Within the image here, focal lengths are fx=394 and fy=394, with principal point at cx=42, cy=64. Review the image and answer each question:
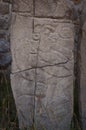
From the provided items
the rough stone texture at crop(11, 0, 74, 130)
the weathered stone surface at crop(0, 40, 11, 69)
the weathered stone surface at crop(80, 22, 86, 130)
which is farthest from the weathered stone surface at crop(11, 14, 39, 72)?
the weathered stone surface at crop(0, 40, 11, 69)

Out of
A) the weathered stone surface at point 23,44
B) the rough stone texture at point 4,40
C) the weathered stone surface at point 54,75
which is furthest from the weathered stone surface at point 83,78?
the rough stone texture at point 4,40

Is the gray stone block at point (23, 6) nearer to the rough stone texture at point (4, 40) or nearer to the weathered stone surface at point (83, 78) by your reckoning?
the weathered stone surface at point (83, 78)

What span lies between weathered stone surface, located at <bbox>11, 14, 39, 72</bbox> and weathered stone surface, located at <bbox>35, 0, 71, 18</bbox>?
0.10m

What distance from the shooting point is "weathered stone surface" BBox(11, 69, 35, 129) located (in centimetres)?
307

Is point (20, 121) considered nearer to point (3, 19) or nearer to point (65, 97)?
point (65, 97)

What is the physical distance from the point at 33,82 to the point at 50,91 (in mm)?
155

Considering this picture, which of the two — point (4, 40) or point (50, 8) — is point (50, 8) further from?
point (4, 40)

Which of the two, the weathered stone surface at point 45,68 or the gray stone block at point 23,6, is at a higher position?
the gray stone block at point 23,6

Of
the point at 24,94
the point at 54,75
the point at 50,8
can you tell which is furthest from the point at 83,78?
the point at 50,8

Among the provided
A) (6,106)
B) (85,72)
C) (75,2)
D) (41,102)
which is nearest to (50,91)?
(41,102)

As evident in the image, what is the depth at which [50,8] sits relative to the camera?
2.98 meters

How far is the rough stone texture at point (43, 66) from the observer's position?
299 cm

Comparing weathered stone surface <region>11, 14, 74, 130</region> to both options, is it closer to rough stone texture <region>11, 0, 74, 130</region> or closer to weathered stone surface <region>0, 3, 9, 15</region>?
rough stone texture <region>11, 0, 74, 130</region>

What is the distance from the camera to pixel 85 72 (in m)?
3.18
